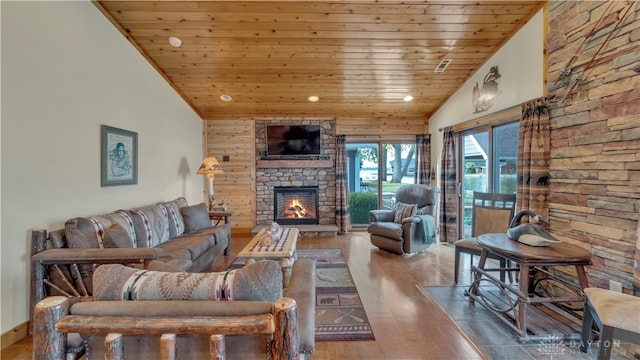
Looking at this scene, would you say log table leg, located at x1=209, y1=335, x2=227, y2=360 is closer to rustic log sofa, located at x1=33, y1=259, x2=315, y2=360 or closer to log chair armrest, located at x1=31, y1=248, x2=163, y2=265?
rustic log sofa, located at x1=33, y1=259, x2=315, y2=360

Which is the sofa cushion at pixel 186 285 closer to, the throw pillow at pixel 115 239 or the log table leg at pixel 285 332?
the log table leg at pixel 285 332

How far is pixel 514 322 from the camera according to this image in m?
2.32

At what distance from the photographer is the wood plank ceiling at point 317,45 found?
3.13m

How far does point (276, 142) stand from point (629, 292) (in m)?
5.19

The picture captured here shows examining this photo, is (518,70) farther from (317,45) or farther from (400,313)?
(400,313)

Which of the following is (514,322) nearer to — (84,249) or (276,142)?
(84,249)

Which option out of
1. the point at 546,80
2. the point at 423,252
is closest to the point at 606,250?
the point at 546,80

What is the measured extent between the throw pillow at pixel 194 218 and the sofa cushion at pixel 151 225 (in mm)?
346

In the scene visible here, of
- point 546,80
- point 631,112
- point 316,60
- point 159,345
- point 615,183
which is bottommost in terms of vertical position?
point 159,345

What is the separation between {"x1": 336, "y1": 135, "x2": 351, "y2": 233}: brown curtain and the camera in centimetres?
577

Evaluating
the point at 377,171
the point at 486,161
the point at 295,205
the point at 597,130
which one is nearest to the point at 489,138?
the point at 486,161

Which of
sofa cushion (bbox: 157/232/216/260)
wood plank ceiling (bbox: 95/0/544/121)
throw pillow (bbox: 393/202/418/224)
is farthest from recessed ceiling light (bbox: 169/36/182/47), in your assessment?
throw pillow (bbox: 393/202/418/224)

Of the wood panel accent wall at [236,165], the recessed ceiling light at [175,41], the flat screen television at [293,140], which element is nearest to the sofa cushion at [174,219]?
the wood panel accent wall at [236,165]

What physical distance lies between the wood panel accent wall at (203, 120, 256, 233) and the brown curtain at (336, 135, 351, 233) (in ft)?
5.79
